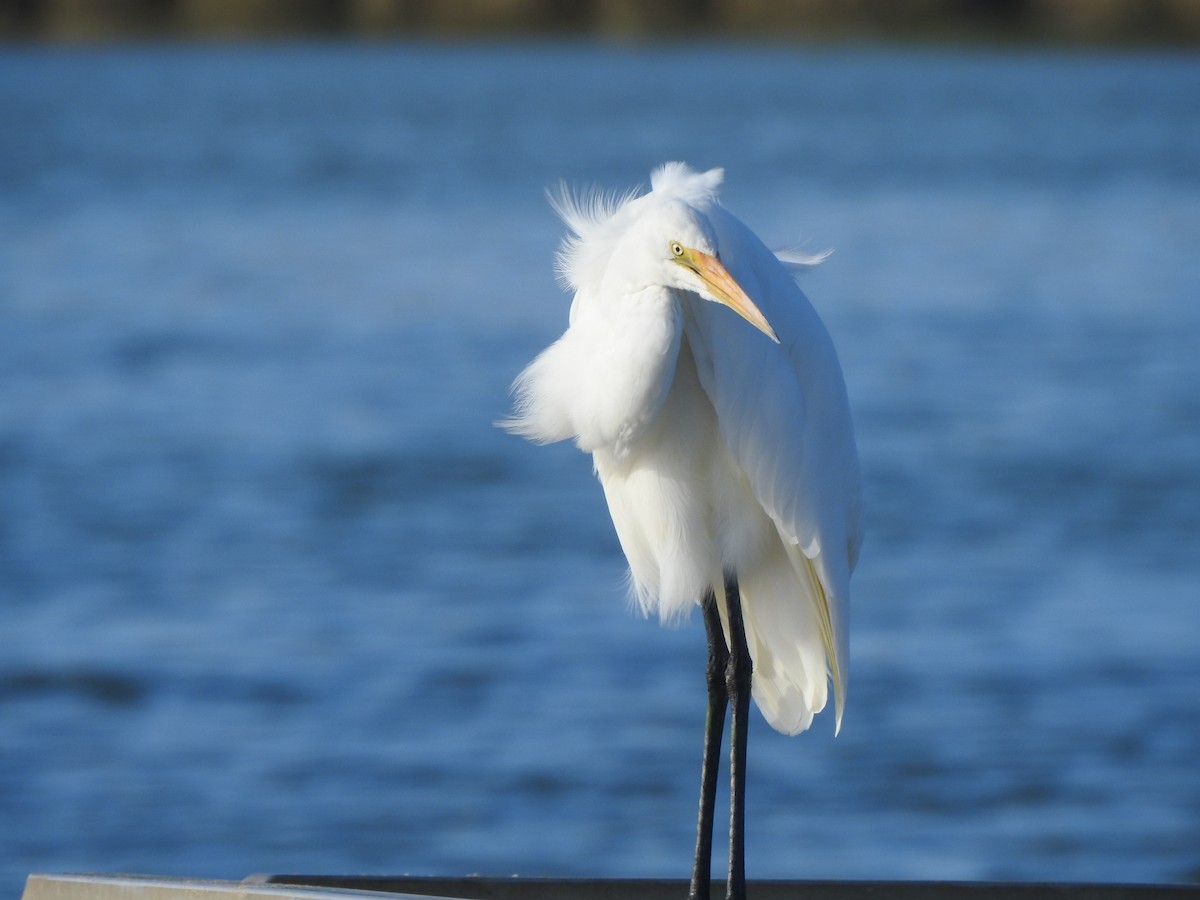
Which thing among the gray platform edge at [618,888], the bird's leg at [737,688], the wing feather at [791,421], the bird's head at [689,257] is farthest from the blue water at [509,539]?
the gray platform edge at [618,888]

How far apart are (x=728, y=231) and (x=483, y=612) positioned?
6785mm

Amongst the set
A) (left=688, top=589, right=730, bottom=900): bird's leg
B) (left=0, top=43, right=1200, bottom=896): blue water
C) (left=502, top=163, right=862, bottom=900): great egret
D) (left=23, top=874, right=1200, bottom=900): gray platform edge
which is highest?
(left=0, top=43, right=1200, bottom=896): blue water

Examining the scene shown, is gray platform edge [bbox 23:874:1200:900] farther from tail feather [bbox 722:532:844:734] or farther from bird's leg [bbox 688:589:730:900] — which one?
tail feather [bbox 722:532:844:734]

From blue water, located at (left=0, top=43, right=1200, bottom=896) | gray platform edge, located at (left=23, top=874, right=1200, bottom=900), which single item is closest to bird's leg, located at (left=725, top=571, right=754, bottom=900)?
gray platform edge, located at (left=23, top=874, right=1200, bottom=900)

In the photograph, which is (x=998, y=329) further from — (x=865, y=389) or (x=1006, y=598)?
(x=1006, y=598)

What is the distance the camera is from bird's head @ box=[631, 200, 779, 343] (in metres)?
3.32

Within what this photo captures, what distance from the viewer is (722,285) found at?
3326 millimetres

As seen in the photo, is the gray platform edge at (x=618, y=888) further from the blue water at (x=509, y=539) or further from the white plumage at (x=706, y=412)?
the blue water at (x=509, y=539)

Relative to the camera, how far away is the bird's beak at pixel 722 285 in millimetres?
3305

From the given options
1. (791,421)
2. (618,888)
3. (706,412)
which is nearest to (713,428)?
(706,412)

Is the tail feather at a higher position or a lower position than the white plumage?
lower

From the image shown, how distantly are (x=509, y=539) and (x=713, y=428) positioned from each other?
7.78 metres

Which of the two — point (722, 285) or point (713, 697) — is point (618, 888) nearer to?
point (713, 697)

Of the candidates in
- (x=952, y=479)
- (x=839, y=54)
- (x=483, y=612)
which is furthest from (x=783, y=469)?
(x=839, y=54)
